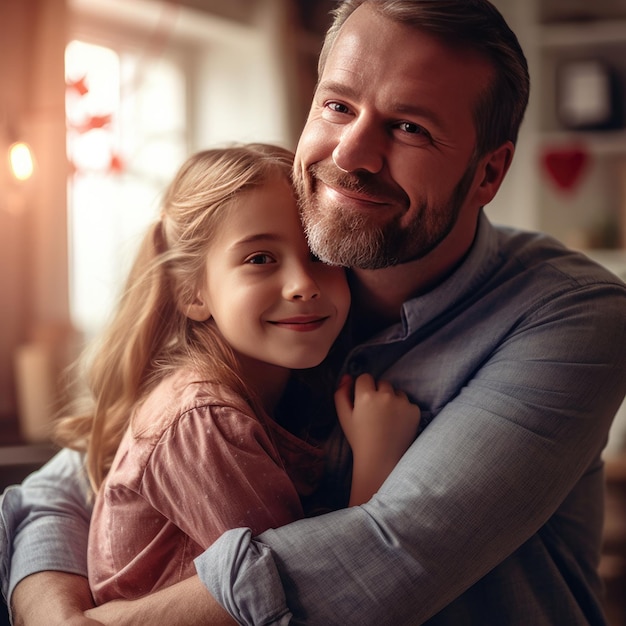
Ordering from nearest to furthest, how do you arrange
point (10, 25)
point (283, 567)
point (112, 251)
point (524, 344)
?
point (283, 567) < point (524, 344) < point (10, 25) < point (112, 251)

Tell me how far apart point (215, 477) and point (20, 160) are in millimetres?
2189

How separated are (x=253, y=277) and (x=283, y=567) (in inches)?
14.6

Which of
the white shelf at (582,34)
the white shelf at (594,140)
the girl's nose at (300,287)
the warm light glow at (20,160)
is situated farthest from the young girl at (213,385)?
the white shelf at (582,34)

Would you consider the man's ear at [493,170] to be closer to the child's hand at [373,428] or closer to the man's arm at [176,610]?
the child's hand at [373,428]

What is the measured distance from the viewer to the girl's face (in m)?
1.12

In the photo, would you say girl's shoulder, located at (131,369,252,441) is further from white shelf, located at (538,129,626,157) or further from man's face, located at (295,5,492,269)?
white shelf, located at (538,129,626,157)

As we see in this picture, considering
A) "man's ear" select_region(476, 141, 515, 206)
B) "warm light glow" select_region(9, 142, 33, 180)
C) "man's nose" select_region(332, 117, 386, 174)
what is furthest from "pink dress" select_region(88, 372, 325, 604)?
"warm light glow" select_region(9, 142, 33, 180)

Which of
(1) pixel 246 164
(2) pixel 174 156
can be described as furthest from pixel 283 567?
(2) pixel 174 156

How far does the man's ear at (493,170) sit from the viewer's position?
49.8 inches

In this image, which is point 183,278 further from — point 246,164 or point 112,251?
point 112,251

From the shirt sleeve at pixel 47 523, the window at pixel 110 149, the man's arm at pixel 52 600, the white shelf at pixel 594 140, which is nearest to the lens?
the man's arm at pixel 52 600

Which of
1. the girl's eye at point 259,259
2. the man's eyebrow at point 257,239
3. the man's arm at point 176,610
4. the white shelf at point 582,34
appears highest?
the white shelf at point 582,34

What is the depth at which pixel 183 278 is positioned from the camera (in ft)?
4.01

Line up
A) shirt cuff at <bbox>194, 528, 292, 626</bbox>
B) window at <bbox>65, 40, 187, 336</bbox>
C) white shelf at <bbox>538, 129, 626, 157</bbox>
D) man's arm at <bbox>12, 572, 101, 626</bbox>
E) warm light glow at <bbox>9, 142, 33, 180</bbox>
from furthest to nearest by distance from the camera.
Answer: white shelf at <bbox>538, 129, 626, 157</bbox> → window at <bbox>65, 40, 187, 336</bbox> → warm light glow at <bbox>9, 142, 33, 180</bbox> → man's arm at <bbox>12, 572, 101, 626</bbox> → shirt cuff at <bbox>194, 528, 292, 626</bbox>
